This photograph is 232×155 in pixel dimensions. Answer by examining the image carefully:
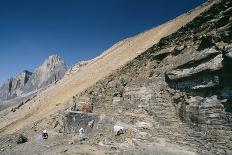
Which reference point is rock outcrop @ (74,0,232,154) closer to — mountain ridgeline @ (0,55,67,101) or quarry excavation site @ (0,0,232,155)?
quarry excavation site @ (0,0,232,155)

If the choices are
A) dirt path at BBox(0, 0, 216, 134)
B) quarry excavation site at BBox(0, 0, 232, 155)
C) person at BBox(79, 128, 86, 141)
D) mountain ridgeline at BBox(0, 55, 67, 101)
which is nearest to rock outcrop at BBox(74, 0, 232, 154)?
quarry excavation site at BBox(0, 0, 232, 155)

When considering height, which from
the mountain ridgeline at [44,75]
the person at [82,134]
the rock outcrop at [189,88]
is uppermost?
the mountain ridgeline at [44,75]

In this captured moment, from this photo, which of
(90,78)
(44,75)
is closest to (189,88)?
(90,78)

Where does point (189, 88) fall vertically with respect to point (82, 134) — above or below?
above

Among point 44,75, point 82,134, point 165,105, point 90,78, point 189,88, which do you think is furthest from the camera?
point 44,75

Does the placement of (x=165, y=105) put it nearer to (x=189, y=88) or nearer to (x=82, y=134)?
(x=189, y=88)

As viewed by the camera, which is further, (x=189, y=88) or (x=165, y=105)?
(x=165, y=105)

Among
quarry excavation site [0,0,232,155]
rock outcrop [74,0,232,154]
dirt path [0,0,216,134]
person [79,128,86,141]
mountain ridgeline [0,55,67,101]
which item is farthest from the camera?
mountain ridgeline [0,55,67,101]

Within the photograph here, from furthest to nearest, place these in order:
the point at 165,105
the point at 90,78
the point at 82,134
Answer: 1. the point at 90,78
2. the point at 82,134
3. the point at 165,105

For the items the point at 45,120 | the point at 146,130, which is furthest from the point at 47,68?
the point at 146,130

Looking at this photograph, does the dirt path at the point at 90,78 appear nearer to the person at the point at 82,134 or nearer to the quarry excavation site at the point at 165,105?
the quarry excavation site at the point at 165,105

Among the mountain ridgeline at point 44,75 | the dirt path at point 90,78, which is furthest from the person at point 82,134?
the mountain ridgeline at point 44,75

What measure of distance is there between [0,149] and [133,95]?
12.7 metres

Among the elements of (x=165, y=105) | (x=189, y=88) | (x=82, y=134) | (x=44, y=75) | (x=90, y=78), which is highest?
(x=44, y=75)
